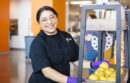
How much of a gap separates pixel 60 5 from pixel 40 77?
99.2 inches

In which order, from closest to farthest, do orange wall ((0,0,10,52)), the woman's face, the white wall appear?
the woman's face, orange wall ((0,0,10,52)), the white wall

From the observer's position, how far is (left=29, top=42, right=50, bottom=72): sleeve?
1842 millimetres

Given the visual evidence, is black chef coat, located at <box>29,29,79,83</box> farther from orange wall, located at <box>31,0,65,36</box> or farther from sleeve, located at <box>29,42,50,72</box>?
orange wall, located at <box>31,0,65,36</box>

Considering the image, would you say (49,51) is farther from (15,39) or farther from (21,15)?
(15,39)

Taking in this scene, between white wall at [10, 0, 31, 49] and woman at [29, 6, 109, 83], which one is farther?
white wall at [10, 0, 31, 49]

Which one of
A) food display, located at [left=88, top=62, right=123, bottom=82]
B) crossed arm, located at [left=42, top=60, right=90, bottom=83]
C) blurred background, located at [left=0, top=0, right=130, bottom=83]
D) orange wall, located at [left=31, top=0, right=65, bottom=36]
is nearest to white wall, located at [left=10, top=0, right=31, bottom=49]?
blurred background, located at [left=0, top=0, right=130, bottom=83]

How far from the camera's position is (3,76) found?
5.95m

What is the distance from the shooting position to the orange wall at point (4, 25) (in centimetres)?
1058

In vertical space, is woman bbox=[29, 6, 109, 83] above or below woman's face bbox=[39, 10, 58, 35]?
below

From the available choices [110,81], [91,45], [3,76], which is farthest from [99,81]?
[3,76]

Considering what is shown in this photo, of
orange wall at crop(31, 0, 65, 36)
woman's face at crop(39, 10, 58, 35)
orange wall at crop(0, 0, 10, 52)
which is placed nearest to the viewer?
woman's face at crop(39, 10, 58, 35)

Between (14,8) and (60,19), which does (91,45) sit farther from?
(14,8)

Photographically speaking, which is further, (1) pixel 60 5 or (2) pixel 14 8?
(2) pixel 14 8

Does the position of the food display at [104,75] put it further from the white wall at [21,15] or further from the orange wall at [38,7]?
the white wall at [21,15]
